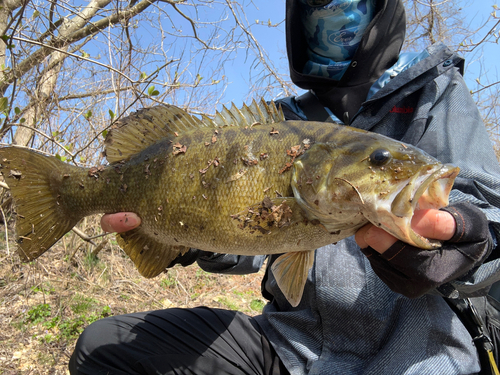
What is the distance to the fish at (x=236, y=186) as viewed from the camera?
1.17 m

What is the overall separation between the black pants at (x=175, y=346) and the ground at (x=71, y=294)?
996 millimetres

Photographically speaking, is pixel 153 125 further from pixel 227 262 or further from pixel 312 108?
pixel 312 108

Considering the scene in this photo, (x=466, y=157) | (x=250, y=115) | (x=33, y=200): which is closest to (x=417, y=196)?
(x=466, y=157)

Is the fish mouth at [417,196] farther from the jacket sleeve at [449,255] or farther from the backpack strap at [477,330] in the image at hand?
the backpack strap at [477,330]

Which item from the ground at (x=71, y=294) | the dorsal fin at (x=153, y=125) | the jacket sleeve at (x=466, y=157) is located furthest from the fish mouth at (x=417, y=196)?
the ground at (x=71, y=294)

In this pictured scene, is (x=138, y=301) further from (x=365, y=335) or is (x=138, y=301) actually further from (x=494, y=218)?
(x=494, y=218)

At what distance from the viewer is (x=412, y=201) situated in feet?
3.60

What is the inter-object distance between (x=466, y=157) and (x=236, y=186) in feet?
3.56

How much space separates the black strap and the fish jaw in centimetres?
99

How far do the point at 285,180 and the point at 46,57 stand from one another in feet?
11.8

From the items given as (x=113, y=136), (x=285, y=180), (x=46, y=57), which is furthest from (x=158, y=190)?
(x=46, y=57)

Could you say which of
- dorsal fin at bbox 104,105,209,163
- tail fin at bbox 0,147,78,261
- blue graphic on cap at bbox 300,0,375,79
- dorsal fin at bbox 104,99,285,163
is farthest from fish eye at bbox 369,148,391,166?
tail fin at bbox 0,147,78,261

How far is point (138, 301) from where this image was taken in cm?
373

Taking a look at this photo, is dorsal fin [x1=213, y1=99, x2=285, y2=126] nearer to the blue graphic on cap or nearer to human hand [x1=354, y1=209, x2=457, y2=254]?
human hand [x1=354, y1=209, x2=457, y2=254]
